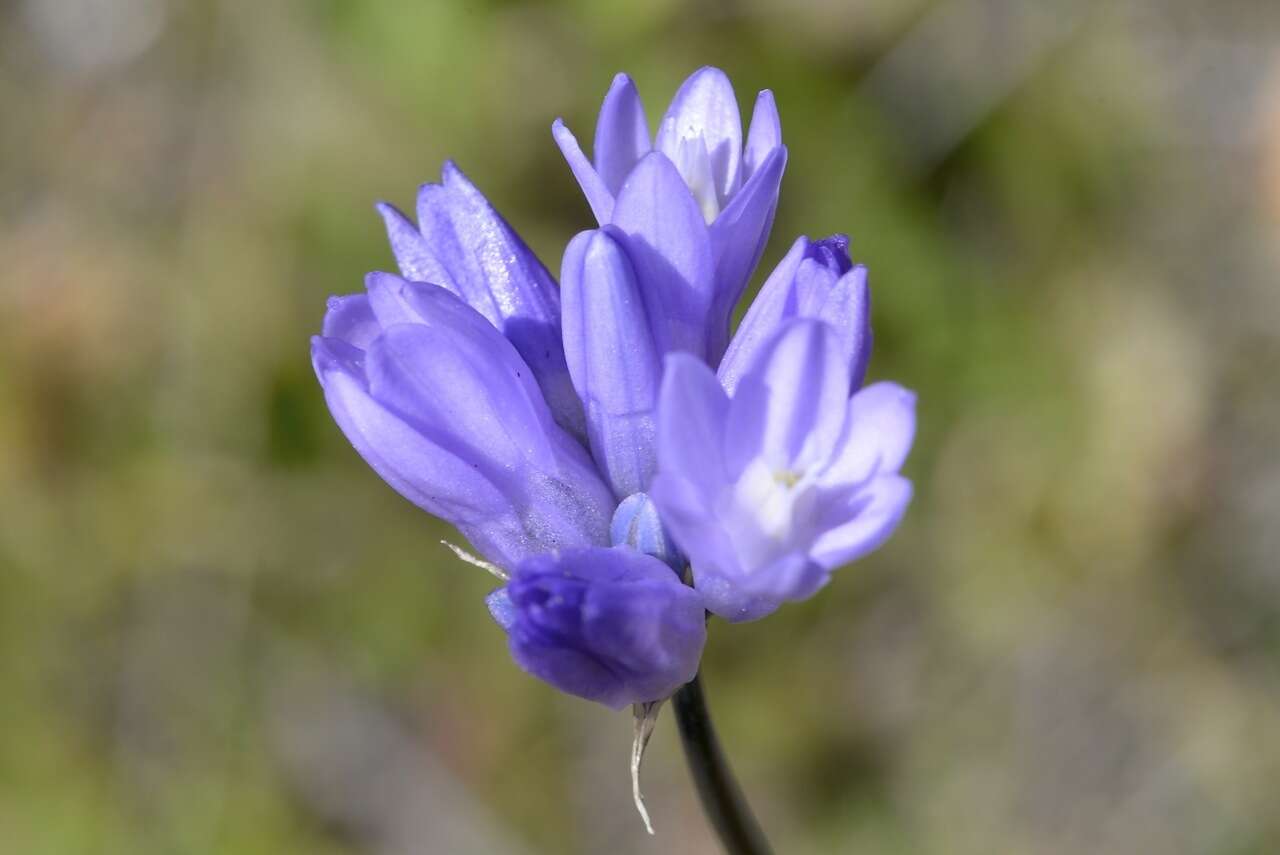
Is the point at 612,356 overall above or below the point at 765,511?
above

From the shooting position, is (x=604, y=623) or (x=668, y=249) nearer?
(x=604, y=623)

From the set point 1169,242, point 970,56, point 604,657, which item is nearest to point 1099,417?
point 1169,242

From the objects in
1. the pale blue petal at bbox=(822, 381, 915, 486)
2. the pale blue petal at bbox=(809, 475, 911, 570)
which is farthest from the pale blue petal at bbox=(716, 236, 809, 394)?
the pale blue petal at bbox=(809, 475, 911, 570)

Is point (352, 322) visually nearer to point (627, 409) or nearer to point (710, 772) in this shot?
point (627, 409)

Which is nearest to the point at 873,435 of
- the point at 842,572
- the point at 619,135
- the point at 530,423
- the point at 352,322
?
the point at 530,423

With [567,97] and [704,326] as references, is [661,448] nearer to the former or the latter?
[704,326]

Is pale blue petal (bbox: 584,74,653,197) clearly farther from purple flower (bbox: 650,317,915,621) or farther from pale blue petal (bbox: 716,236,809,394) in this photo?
purple flower (bbox: 650,317,915,621)

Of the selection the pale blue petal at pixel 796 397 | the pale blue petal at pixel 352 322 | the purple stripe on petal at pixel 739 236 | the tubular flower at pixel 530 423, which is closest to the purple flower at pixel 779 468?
the pale blue petal at pixel 796 397
